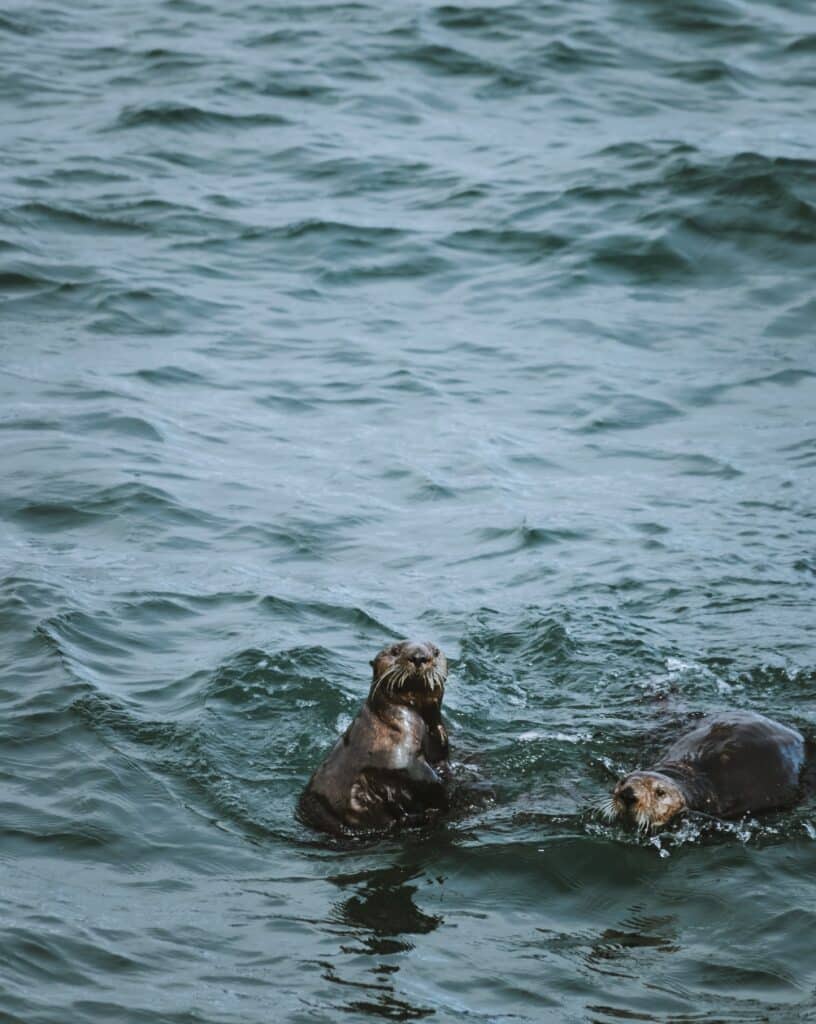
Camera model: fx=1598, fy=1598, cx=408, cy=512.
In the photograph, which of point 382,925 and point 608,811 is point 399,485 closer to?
point 608,811

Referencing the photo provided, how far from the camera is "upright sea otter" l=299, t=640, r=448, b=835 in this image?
609 centimetres

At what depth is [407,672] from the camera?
6.15 meters

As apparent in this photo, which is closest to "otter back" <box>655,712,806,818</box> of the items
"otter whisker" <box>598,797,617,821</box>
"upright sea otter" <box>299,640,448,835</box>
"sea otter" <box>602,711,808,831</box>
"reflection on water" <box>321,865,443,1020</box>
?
"sea otter" <box>602,711,808,831</box>

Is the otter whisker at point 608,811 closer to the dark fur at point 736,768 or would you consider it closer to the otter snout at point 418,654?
the dark fur at point 736,768

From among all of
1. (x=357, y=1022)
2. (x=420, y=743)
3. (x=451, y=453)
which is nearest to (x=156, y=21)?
(x=451, y=453)

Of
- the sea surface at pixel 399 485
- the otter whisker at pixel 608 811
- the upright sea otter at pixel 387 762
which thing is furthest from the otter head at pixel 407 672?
the otter whisker at pixel 608 811

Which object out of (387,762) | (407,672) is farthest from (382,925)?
(407,672)

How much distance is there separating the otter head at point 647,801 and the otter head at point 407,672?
0.83 m

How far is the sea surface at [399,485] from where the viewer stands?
552 cm

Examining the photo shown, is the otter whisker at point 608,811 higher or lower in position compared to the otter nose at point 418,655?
lower

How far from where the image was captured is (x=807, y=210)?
15.0 metres

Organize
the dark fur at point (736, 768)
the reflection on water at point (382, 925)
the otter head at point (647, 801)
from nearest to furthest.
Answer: the reflection on water at point (382, 925), the otter head at point (647, 801), the dark fur at point (736, 768)

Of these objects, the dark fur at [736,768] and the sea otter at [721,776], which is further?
the dark fur at [736,768]

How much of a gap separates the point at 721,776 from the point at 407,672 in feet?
4.40
